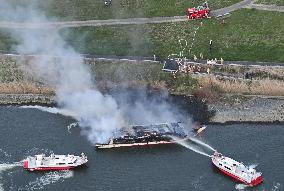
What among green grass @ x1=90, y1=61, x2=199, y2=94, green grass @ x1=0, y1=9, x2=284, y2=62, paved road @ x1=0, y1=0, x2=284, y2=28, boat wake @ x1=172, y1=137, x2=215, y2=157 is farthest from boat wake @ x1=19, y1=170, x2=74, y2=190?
paved road @ x1=0, y1=0, x2=284, y2=28

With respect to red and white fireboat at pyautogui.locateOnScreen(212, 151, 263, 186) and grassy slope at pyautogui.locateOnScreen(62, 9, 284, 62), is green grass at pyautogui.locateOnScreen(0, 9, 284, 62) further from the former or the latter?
red and white fireboat at pyautogui.locateOnScreen(212, 151, 263, 186)

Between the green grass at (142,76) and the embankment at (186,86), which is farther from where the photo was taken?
the green grass at (142,76)

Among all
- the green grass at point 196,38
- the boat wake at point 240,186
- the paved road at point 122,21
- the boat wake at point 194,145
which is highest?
the paved road at point 122,21

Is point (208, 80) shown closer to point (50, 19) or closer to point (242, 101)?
point (242, 101)

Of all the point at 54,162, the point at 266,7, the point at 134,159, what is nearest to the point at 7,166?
the point at 54,162

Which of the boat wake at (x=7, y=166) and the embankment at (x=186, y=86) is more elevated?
the embankment at (x=186, y=86)

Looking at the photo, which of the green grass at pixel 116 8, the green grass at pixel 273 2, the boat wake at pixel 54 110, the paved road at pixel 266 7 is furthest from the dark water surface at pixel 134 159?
the green grass at pixel 273 2

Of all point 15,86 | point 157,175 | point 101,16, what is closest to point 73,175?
point 157,175

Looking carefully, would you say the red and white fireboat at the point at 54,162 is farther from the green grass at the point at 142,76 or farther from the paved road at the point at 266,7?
the paved road at the point at 266,7
